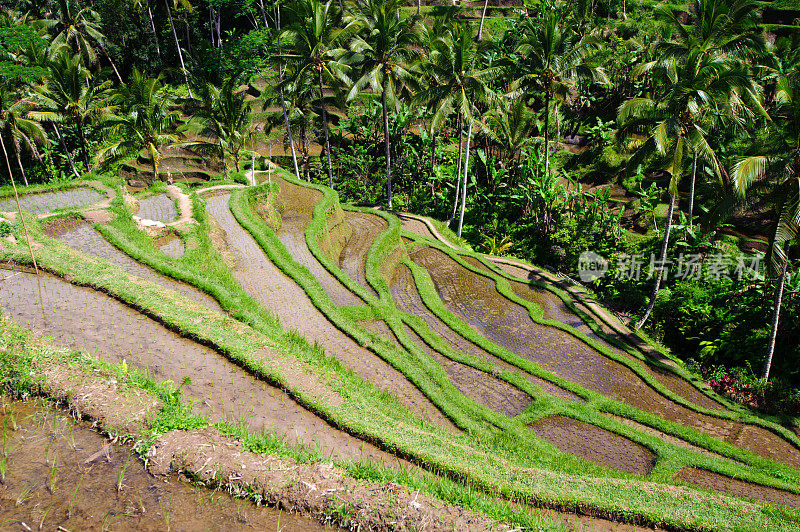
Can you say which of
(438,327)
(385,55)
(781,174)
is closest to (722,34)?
(781,174)

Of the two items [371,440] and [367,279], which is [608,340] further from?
[371,440]

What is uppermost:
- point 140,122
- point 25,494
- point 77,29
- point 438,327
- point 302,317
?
point 77,29

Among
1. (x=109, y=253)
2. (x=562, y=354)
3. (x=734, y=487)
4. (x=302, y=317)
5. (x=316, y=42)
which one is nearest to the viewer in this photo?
(x=734, y=487)

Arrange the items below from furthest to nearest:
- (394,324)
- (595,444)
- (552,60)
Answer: (552,60) < (394,324) < (595,444)

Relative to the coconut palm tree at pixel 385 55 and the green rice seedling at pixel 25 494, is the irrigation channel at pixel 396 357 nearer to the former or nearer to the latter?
the green rice seedling at pixel 25 494

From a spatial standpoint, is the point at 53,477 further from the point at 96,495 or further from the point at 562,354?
the point at 562,354

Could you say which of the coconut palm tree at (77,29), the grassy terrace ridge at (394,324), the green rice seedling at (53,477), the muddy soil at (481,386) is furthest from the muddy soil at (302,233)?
the coconut palm tree at (77,29)
